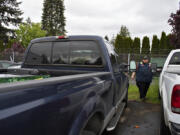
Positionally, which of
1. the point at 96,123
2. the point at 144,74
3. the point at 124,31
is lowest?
the point at 96,123

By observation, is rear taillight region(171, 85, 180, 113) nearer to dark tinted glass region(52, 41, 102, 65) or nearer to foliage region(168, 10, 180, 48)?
dark tinted glass region(52, 41, 102, 65)

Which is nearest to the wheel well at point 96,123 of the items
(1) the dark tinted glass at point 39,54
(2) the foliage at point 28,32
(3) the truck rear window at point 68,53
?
(3) the truck rear window at point 68,53

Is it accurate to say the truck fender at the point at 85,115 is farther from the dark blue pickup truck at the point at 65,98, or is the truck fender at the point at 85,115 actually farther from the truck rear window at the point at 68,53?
the truck rear window at the point at 68,53

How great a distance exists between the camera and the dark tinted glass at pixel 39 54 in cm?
332

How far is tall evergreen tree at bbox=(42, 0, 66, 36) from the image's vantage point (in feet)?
148

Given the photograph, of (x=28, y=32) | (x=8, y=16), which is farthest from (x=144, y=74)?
(x=28, y=32)

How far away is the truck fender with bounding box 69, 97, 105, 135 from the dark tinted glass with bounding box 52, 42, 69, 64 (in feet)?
4.89

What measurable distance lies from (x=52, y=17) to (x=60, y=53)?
45370 mm

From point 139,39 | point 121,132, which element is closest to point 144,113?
point 121,132

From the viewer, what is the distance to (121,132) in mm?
3352

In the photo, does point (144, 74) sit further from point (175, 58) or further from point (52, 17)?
point (52, 17)

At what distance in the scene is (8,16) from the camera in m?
24.4

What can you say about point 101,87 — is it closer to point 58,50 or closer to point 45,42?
point 58,50

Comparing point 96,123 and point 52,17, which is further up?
point 52,17
